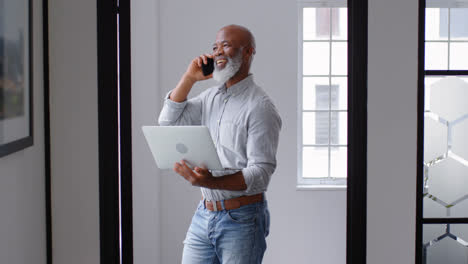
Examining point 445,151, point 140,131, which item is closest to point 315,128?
point 140,131

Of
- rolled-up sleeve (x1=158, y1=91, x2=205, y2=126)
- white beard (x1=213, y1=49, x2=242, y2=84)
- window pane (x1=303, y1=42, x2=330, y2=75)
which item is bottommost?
rolled-up sleeve (x1=158, y1=91, x2=205, y2=126)

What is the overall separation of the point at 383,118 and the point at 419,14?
16.6 inches

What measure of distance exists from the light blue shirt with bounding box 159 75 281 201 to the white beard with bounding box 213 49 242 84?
0.16ft

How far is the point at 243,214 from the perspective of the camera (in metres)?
2.04

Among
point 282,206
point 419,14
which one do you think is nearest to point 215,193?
point 419,14

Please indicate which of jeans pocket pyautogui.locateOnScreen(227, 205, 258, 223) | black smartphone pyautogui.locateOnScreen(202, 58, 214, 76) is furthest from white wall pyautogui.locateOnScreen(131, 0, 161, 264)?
jeans pocket pyautogui.locateOnScreen(227, 205, 258, 223)

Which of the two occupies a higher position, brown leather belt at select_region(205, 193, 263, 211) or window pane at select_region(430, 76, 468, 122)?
window pane at select_region(430, 76, 468, 122)

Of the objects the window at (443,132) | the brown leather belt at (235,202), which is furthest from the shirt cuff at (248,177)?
the window at (443,132)

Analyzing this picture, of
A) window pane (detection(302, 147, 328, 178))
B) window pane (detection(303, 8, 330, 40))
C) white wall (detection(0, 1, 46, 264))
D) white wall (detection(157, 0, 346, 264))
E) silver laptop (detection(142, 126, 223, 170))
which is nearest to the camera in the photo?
white wall (detection(0, 1, 46, 264))

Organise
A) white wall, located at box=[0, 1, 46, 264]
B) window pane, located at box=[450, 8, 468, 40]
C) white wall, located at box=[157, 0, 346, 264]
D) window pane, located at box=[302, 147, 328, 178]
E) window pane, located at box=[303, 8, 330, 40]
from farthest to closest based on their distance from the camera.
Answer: window pane, located at box=[302, 147, 328, 178]
window pane, located at box=[303, 8, 330, 40]
white wall, located at box=[157, 0, 346, 264]
window pane, located at box=[450, 8, 468, 40]
white wall, located at box=[0, 1, 46, 264]

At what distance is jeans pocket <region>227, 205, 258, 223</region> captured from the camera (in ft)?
6.66

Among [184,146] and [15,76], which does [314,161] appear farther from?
[15,76]

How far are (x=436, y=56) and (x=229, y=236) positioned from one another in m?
1.07

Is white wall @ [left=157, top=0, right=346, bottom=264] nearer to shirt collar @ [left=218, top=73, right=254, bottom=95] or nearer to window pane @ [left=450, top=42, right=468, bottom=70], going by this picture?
shirt collar @ [left=218, top=73, right=254, bottom=95]
